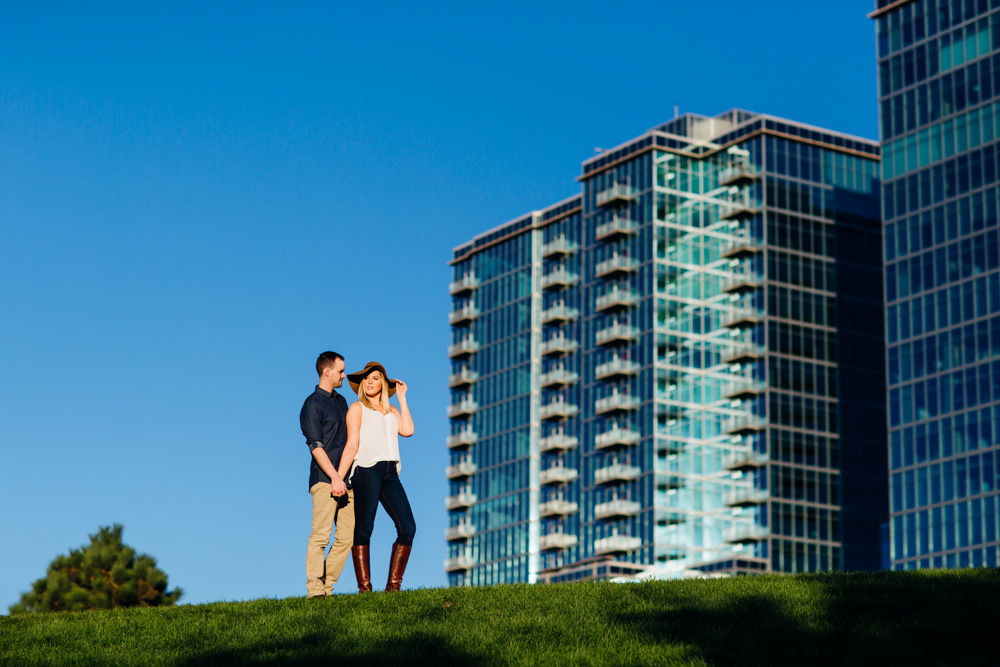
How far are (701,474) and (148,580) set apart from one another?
6810cm

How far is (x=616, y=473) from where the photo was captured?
123 metres

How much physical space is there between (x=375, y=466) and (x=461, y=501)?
12839 centimetres

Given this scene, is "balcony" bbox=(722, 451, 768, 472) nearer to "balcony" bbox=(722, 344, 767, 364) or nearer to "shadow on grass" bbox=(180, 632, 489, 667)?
"balcony" bbox=(722, 344, 767, 364)

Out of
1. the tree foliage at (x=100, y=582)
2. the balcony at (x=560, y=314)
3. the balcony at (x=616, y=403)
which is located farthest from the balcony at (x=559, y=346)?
the tree foliage at (x=100, y=582)

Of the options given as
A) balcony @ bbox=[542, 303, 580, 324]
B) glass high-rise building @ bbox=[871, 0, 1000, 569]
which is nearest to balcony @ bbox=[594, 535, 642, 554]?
glass high-rise building @ bbox=[871, 0, 1000, 569]

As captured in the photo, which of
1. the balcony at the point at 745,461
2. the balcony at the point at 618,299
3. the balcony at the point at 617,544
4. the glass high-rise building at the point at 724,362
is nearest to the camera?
the balcony at the point at 745,461

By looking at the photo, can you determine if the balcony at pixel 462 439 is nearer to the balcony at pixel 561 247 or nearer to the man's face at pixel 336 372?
the balcony at pixel 561 247

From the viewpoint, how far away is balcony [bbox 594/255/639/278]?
4963 inches

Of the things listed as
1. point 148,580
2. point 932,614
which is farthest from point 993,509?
point 932,614

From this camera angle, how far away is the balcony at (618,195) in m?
127

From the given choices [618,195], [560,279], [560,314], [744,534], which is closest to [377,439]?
[744,534]

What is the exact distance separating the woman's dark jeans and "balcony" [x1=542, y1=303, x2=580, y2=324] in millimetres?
119581

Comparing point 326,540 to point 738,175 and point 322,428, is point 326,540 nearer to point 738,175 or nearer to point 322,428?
point 322,428

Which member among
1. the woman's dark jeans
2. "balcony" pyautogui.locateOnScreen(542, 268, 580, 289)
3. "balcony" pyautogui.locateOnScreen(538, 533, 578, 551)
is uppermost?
"balcony" pyautogui.locateOnScreen(542, 268, 580, 289)
